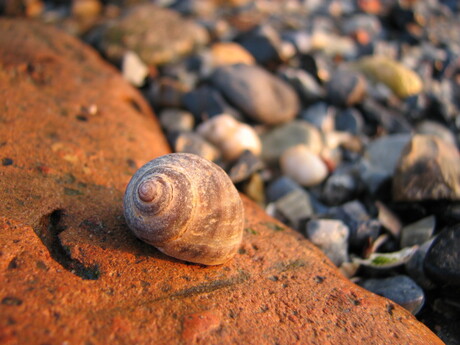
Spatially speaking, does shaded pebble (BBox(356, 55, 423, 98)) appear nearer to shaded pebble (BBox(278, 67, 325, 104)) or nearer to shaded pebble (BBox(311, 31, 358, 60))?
shaded pebble (BBox(311, 31, 358, 60))

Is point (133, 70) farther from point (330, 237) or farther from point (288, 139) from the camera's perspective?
point (330, 237)

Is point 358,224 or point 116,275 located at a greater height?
point 116,275

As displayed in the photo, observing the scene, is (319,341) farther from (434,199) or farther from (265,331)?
(434,199)

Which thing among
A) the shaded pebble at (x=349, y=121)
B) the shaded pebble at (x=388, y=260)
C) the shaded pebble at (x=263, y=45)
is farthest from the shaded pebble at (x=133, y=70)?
the shaded pebble at (x=388, y=260)

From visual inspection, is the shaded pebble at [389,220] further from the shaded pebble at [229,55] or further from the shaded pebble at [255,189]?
the shaded pebble at [229,55]

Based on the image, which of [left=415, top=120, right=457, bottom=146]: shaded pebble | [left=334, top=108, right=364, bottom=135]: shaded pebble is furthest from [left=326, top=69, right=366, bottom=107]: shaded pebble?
[left=415, top=120, right=457, bottom=146]: shaded pebble

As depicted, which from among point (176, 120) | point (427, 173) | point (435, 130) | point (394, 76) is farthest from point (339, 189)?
point (394, 76)
